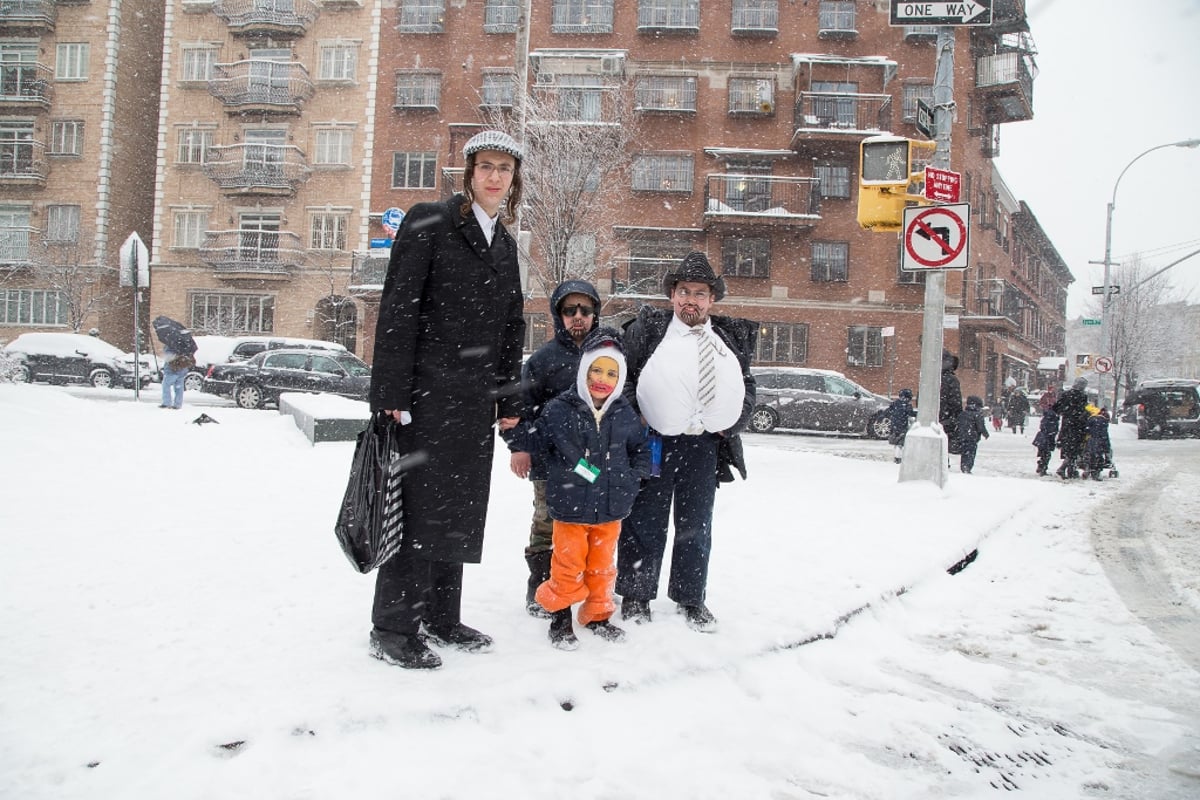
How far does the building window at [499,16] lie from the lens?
29.7m

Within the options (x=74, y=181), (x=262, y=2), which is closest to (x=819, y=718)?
(x=262, y=2)

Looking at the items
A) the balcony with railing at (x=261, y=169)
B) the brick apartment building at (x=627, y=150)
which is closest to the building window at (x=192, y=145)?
the brick apartment building at (x=627, y=150)

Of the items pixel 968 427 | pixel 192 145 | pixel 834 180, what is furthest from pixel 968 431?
pixel 192 145

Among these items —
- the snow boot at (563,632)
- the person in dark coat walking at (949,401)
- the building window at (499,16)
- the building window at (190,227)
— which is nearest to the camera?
the snow boot at (563,632)

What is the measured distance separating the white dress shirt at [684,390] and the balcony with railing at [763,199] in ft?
82.6

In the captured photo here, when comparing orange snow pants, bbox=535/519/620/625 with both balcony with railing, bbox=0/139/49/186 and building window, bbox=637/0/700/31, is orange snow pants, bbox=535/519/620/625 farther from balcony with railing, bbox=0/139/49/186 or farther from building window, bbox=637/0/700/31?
balcony with railing, bbox=0/139/49/186

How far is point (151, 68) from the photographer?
3528 centimetres

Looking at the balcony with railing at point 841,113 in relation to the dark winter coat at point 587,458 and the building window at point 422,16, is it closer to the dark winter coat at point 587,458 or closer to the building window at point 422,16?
the building window at point 422,16

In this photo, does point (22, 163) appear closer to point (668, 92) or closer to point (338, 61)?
point (338, 61)

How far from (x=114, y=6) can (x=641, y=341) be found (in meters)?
39.4

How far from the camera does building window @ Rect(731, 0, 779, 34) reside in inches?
1142

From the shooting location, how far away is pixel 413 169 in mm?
30719

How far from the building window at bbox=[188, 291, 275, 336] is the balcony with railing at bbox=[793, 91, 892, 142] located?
21608mm

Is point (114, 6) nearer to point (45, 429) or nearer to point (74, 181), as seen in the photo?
point (74, 181)
